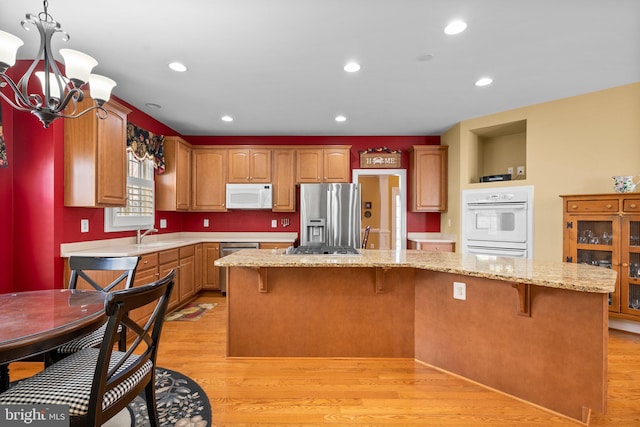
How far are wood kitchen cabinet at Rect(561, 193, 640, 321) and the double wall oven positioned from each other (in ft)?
1.72

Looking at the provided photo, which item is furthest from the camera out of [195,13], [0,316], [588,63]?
[588,63]

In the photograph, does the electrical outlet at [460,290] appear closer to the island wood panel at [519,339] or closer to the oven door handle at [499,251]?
the island wood panel at [519,339]

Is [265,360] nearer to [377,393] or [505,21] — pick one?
[377,393]

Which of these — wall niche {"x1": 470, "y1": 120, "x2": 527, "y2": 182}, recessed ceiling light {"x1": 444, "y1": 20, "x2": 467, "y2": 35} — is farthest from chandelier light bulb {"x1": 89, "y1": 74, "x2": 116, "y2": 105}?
wall niche {"x1": 470, "y1": 120, "x2": 527, "y2": 182}

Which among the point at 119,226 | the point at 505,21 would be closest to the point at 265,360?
the point at 119,226

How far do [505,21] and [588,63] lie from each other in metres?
1.27

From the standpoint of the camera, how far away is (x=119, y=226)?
356 cm

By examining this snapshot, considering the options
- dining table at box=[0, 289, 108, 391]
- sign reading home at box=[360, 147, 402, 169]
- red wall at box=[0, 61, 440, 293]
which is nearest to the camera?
dining table at box=[0, 289, 108, 391]

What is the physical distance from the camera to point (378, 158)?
5105mm

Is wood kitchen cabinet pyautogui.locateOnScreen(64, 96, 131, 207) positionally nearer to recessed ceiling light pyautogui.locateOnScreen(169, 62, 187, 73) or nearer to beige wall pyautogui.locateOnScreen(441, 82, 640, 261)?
recessed ceiling light pyautogui.locateOnScreen(169, 62, 187, 73)

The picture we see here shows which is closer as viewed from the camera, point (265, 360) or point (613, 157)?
point (265, 360)

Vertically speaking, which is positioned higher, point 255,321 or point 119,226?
point 119,226

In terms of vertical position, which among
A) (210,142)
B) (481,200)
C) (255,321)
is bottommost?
(255,321)

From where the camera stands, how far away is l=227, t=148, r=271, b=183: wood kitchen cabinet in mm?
4840
